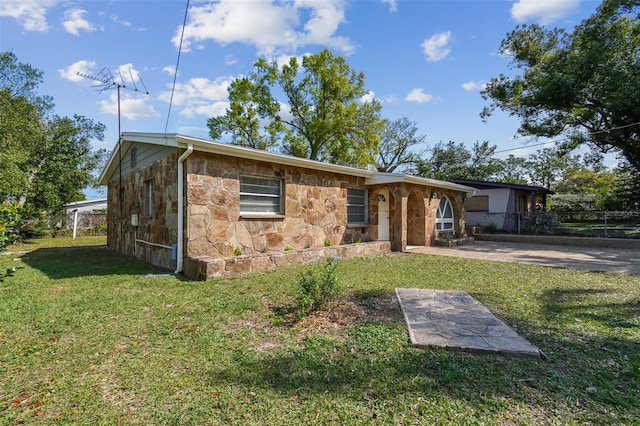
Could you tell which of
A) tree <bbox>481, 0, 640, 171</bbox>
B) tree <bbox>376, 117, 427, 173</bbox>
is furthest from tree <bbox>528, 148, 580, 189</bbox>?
tree <bbox>481, 0, 640, 171</bbox>

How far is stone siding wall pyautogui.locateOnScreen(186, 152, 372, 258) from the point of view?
22.6ft

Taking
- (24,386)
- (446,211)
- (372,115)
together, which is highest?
(372,115)

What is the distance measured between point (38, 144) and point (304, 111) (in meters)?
16.7

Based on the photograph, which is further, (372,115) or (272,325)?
(372,115)

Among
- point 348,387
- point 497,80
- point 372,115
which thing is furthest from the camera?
point 372,115

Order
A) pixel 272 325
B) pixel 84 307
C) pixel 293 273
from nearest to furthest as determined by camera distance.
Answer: pixel 272 325 → pixel 84 307 → pixel 293 273

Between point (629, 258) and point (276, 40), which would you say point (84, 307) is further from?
point (629, 258)

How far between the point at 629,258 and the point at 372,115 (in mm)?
19392

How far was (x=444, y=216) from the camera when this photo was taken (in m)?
13.6

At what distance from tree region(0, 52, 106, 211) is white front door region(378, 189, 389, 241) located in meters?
14.7

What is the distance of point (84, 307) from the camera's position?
14.8 ft

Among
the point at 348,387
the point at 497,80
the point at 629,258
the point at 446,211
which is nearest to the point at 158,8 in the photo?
the point at 348,387

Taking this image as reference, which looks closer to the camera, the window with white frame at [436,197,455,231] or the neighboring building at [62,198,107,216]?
the window with white frame at [436,197,455,231]

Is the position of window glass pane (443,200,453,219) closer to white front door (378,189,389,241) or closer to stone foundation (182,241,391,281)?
white front door (378,189,389,241)
